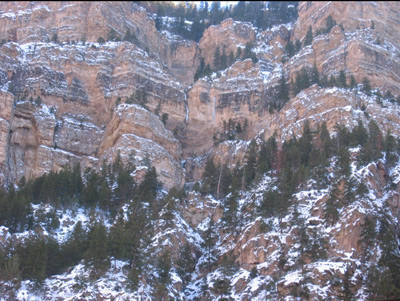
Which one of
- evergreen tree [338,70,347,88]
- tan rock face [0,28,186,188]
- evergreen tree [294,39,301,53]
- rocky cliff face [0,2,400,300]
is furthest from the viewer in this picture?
evergreen tree [294,39,301,53]

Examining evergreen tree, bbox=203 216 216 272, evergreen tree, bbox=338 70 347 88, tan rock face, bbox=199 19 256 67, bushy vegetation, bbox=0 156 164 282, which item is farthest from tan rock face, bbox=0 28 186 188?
evergreen tree, bbox=338 70 347 88

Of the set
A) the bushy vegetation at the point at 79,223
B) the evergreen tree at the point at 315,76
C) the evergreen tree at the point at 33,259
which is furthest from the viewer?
the evergreen tree at the point at 315,76

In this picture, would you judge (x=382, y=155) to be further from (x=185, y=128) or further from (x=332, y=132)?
(x=185, y=128)

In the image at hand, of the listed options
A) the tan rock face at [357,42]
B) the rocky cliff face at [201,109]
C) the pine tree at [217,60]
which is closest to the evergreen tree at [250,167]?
the rocky cliff face at [201,109]

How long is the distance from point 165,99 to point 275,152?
1680 centimetres

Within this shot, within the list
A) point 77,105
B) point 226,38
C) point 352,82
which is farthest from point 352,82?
point 77,105

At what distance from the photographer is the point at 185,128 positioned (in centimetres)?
7750

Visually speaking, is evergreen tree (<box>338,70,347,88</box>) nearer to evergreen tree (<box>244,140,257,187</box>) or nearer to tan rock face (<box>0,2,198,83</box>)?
evergreen tree (<box>244,140,257,187</box>)

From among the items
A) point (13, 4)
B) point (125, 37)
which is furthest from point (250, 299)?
point (13, 4)

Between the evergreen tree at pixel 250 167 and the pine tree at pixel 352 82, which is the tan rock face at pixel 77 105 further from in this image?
the pine tree at pixel 352 82

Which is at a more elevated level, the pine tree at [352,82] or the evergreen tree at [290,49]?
the evergreen tree at [290,49]

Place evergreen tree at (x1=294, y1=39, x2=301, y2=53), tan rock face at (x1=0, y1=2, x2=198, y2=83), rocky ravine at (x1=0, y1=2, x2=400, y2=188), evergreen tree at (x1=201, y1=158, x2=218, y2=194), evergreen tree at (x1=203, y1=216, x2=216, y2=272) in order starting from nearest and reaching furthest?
evergreen tree at (x1=203, y1=216, x2=216, y2=272), evergreen tree at (x1=201, y1=158, x2=218, y2=194), rocky ravine at (x1=0, y1=2, x2=400, y2=188), tan rock face at (x1=0, y1=2, x2=198, y2=83), evergreen tree at (x1=294, y1=39, x2=301, y2=53)

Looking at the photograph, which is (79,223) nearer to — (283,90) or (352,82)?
(283,90)

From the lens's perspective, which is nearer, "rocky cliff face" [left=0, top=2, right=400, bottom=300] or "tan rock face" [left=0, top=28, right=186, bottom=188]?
"rocky cliff face" [left=0, top=2, right=400, bottom=300]
